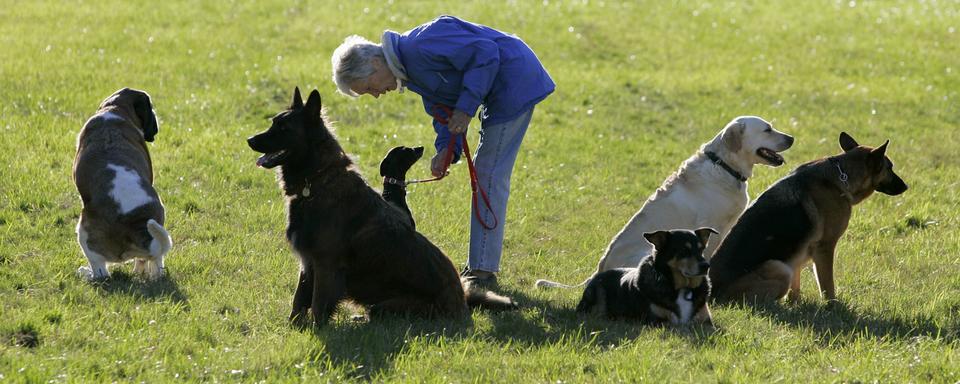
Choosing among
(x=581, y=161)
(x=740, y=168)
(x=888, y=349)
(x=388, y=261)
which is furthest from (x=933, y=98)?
(x=388, y=261)

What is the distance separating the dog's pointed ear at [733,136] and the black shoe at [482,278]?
7.17 ft

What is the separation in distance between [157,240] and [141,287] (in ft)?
1.16

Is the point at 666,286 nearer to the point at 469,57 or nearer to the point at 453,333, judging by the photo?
the point at 453,333

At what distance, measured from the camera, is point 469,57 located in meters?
7.77

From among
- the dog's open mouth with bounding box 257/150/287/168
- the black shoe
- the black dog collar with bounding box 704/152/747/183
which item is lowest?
the black shoe

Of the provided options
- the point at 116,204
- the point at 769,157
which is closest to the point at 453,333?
the point at 116,204

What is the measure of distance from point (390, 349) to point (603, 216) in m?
5.26

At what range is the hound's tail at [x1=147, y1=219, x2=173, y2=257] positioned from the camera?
25.6ft

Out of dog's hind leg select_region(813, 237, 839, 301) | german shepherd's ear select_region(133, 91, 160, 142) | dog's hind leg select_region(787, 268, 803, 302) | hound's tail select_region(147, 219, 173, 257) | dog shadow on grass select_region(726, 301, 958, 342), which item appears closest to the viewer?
dog shadow on grass select_region(726, 301, 958, 342)

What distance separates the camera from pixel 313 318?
23.2 ft

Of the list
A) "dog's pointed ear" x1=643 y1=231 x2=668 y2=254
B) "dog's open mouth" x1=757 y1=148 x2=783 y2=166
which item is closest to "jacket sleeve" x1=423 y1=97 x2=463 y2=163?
"dog's pointed ear" x1=643 y1=231 x2=668 y2=254

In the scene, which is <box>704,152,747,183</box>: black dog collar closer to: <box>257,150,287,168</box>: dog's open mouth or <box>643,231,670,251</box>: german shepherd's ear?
<box>643,231,670,251</box>: german shepherd's ear

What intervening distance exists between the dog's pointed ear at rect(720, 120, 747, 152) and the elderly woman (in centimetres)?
170

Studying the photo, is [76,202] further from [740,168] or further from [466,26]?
[740,168]
